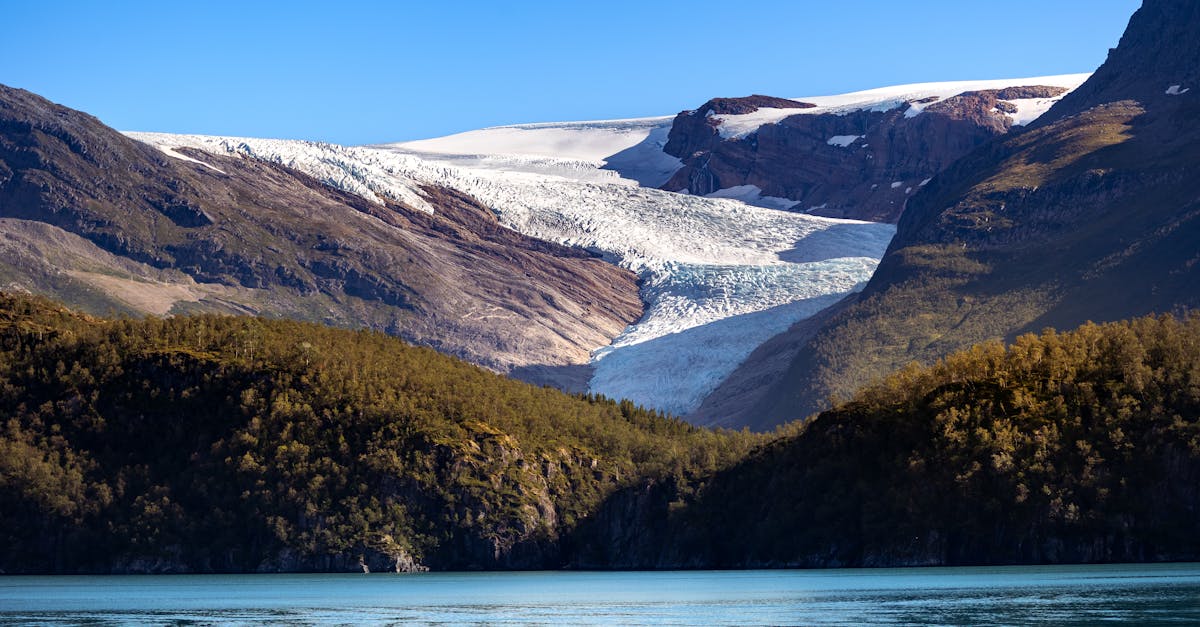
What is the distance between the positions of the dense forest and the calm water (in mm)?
7387

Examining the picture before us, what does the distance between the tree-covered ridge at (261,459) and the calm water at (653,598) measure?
12.4 m

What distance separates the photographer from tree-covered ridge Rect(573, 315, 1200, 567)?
125188mm

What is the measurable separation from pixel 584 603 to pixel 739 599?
8601 millimetres

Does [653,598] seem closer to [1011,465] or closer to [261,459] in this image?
[1011,465]

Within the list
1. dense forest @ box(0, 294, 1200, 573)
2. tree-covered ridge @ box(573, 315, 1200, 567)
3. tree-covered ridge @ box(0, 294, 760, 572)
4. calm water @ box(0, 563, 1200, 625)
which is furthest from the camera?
tree-covered ridge @ box(0, 294, 760, 572)

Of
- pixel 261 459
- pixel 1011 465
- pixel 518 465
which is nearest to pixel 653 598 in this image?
pixel 1011 465

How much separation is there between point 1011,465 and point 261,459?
6106 centimetres

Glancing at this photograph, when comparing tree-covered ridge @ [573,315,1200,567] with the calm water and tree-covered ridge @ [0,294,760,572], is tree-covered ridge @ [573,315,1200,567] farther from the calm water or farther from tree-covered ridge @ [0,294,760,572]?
tree-covered ridge @ [0,294,760,572]

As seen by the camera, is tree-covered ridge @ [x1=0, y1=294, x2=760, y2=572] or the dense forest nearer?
the dense forest

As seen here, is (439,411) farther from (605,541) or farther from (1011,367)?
(1011,367)

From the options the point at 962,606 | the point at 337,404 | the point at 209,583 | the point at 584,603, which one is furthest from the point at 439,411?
the point at 962,606

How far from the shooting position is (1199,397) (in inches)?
5015

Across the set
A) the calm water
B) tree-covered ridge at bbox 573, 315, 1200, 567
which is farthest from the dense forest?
the calm water

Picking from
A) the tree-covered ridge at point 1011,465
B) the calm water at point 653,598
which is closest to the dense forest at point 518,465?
the tree-covered ridge at point 1011,465
